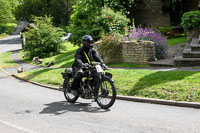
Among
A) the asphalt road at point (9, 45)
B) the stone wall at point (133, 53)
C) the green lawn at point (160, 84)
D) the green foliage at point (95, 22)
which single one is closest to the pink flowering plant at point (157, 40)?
the stone wall at point (133, 53)

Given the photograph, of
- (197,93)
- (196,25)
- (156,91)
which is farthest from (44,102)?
(196,25)

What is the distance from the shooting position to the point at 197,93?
8.21m

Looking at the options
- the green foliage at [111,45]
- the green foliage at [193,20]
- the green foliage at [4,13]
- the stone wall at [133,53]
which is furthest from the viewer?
the green foliage at [4,13]

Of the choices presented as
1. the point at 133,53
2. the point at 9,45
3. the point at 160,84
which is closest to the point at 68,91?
the point at 160,84

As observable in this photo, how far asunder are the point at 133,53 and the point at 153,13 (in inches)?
741

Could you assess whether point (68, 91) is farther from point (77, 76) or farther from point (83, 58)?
point (83, 58)

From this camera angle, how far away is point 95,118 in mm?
6852

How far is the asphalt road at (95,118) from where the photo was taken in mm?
5945

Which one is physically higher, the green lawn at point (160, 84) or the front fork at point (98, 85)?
the front fork at point (98, 85)

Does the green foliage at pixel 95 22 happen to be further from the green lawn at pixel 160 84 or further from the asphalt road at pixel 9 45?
the asphalt road at pixel 9 45

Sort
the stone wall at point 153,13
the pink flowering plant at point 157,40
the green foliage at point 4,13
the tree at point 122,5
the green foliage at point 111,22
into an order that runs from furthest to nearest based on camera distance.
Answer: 1. the green foliage at point 4,13
2. the stone wall at point 153,13
3. the tree at point 122,5
4. the green foliage at point 111,22
5. the pink flowering plant at point 157,40

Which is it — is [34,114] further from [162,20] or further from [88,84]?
[162,20]

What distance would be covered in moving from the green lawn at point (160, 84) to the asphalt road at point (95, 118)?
717mm

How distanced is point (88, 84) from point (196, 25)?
11759 millimetres
